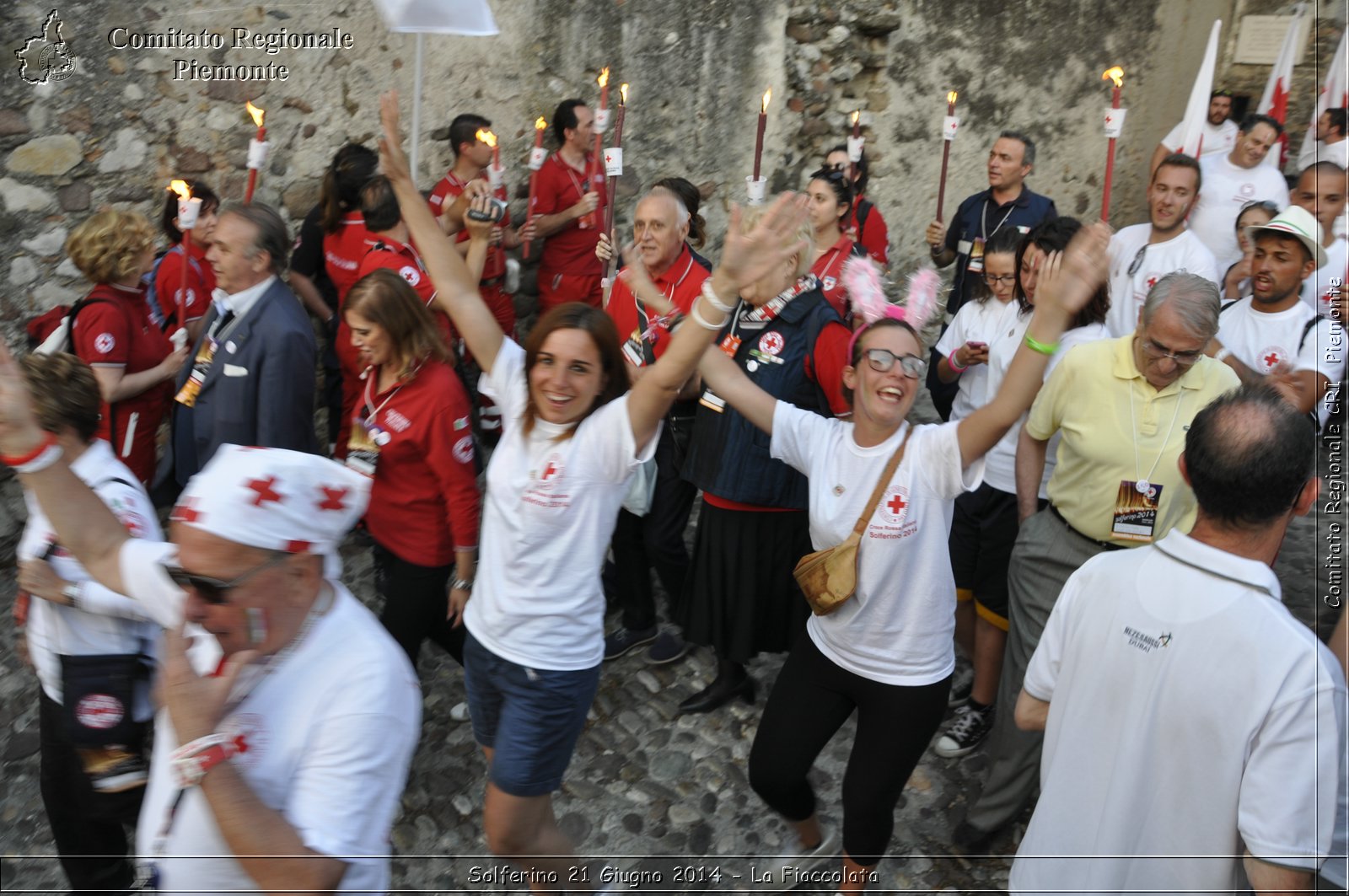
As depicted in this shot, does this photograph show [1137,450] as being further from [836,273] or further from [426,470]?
[426,470]

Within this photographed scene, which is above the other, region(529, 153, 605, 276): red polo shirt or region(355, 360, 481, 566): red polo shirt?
region(529, 153, 605, 276): red polo shirt

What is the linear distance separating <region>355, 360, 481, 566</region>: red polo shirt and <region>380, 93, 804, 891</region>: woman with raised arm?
0.47m

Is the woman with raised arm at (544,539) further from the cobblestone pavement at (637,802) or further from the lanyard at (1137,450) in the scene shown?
the lanyard at (1137,450)

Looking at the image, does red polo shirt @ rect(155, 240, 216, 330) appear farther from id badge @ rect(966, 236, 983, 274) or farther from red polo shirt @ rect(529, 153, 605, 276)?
id badge @ rect(966, 236, 983, 274)

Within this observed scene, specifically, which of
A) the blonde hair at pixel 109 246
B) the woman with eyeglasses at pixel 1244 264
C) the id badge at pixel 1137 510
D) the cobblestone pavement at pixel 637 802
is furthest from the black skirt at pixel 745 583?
the woman with eyeglasses at pixel 1244 264

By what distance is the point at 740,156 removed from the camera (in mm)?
7414

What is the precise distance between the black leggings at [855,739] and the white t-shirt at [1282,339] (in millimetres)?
2275

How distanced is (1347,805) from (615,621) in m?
3.46

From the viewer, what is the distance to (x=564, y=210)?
6.71 m

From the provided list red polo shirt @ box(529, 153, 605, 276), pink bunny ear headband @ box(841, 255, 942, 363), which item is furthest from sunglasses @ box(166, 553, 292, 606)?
red polo shirt @ box(529, 153, 605, 276)

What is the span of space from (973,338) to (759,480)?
1306 millimetres

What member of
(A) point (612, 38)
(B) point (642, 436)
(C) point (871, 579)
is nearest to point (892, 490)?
(C) point (871, 579)

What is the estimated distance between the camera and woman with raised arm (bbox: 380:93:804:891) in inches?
117

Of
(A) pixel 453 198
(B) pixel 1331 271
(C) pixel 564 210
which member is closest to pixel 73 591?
(A) pixel 453 198
